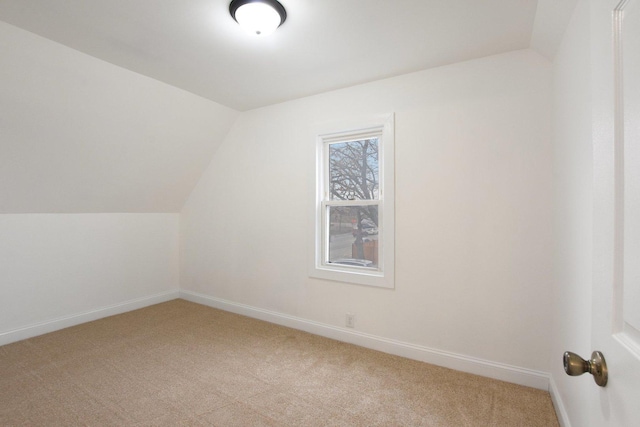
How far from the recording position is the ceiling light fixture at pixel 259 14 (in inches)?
70.0

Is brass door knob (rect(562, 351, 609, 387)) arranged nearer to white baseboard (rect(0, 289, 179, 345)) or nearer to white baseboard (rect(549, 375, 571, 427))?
white baseboard (rect(549, 375, 571, 427))

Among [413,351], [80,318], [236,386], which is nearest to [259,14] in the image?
[236,386]

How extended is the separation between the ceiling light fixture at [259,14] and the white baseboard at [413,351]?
8.42 feet

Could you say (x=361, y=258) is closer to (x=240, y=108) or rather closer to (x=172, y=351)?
(x=172, y=351)

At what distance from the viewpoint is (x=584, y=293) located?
1.48m

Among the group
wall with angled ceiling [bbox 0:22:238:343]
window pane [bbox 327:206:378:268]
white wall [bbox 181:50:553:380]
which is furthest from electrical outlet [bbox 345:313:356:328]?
wall with angled ceiling [bbox 0:22:238:343]

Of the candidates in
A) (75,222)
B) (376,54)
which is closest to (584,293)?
(376,54)

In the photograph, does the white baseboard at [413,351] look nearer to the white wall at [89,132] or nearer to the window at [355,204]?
the window at [355,204]

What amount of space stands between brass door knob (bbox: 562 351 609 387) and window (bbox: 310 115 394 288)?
79.9 inches

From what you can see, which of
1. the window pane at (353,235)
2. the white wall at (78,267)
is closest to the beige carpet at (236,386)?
the white wall at (78,267)

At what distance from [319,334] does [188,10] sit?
2.85 meters

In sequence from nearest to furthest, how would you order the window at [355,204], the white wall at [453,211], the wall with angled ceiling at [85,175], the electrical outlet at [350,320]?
the white wall at [453,211], the wall with angled ceiling at [85,175], the window at [355,204], the electrical outlet at [350,320]

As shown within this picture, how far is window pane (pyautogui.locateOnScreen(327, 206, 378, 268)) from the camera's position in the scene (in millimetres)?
2994

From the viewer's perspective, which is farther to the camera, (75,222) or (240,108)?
(240,108)
